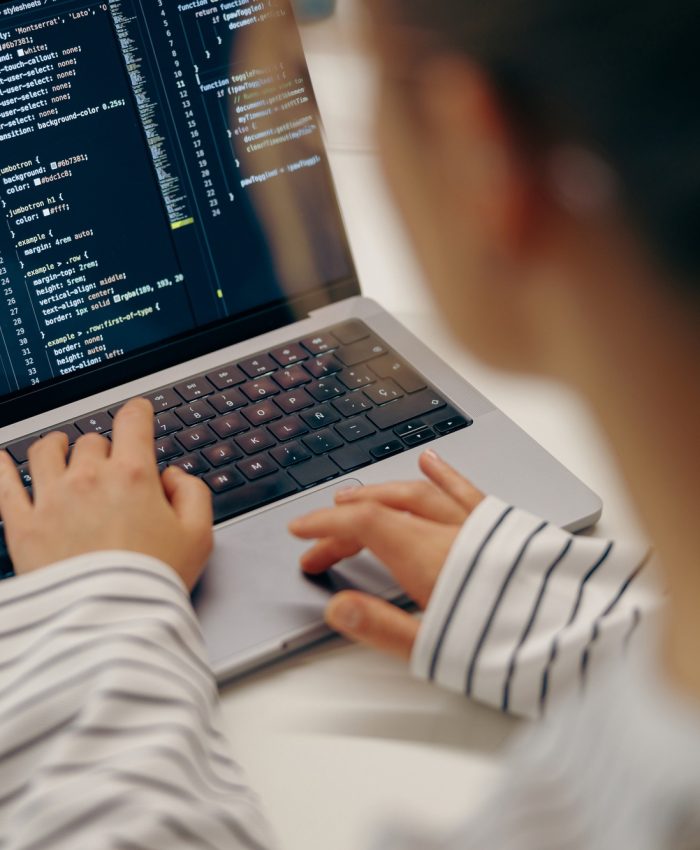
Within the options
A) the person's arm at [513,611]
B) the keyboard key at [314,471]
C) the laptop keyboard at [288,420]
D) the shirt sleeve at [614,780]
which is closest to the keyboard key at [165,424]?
the laptop keyboard at [288,420]

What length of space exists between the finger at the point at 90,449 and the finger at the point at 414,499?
0.54ft

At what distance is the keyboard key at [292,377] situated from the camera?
2.41 ft

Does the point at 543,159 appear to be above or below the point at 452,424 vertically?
above

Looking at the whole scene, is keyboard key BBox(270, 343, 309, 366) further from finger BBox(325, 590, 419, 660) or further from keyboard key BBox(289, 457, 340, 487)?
finger BBox(325, 590, 419, 660)

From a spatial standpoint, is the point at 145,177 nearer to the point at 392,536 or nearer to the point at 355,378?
the point at 355,378

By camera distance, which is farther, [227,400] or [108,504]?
[227,400]

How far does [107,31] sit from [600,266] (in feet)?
1.92

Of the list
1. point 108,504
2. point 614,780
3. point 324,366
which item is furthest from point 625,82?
A: point 324,366

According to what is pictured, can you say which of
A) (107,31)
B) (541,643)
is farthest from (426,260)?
(107,31)

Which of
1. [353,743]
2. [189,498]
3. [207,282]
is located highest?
[207,282]

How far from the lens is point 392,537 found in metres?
0.57

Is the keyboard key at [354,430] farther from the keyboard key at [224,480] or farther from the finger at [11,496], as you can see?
the finger at [11,496]

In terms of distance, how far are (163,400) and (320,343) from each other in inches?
5.3

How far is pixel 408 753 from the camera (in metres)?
0.50
